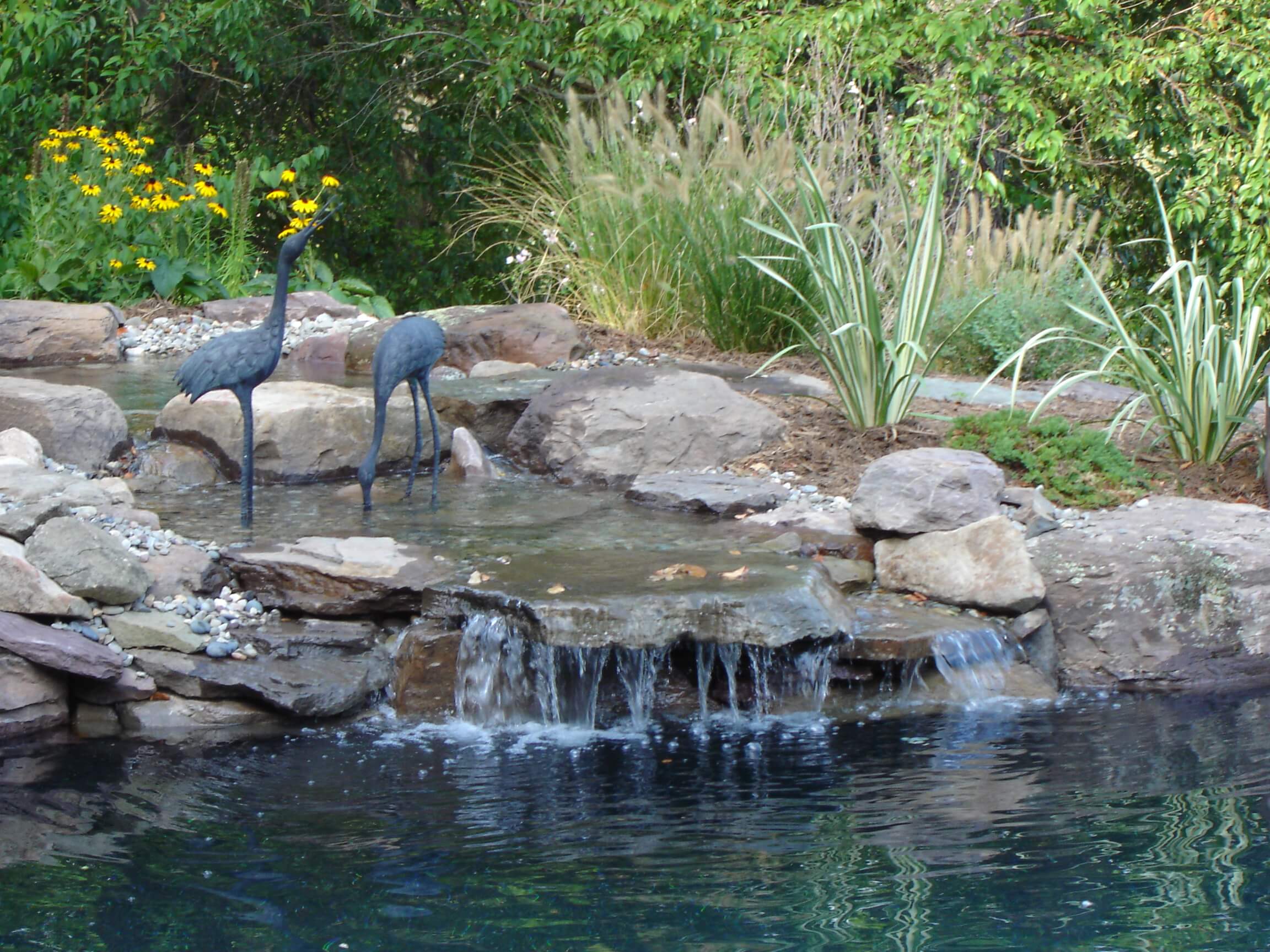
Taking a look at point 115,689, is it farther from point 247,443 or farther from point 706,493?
point 706,493

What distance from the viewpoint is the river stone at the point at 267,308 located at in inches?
316

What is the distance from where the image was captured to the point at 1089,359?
23.2 ft

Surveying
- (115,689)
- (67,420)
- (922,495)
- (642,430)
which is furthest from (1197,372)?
(67,420)

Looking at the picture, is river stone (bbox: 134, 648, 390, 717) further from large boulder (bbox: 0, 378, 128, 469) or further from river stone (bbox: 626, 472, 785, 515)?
large boulder (bbox: 0, 378, 128, 469)

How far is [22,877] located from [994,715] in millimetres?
2491

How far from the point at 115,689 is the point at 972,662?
2413mm

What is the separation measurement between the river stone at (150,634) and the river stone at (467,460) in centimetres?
183

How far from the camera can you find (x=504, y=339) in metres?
6.95

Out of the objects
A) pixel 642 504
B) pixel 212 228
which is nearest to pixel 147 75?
pixel 212 228

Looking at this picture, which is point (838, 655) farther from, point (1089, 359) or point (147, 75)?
point (147, 75)

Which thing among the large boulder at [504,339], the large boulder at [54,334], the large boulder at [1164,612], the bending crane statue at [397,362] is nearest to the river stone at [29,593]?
the bending crane statue at [397,362]

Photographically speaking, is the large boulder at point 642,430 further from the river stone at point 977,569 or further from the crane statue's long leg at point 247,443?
the crane statue's long leg at point 247,443

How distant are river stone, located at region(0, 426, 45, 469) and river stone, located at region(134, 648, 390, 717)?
146 cm

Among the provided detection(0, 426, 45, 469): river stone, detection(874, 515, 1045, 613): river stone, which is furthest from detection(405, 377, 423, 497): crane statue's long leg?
detection(874, 515, 1045, 613): river stone
